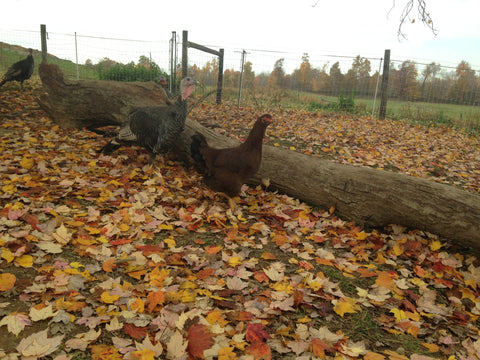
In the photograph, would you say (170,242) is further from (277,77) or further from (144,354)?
(277,77)

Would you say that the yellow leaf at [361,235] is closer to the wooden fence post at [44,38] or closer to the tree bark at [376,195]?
the tree bark at [376,195]

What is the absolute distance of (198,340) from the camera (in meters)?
1.85

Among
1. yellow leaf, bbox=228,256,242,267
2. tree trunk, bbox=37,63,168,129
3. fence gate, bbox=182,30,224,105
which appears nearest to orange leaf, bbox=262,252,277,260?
yellow leaf, bbox=228,256,242,267

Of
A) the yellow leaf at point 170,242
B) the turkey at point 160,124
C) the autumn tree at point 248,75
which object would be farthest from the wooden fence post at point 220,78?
the yellow leaf at point 170,242

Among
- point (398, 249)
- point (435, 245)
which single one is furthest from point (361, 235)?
point (435, 245)

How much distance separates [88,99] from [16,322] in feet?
16.4

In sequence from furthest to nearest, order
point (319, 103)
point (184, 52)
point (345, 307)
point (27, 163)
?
1. point (319, 103)
2. point (184, 52)
3. point (27, 163)
4. point (345, 307)

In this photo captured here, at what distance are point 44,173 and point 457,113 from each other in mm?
12462

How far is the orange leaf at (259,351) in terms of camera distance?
1.83 m

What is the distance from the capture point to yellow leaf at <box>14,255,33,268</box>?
2.42 metres

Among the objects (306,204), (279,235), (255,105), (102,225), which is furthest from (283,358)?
(255,105)

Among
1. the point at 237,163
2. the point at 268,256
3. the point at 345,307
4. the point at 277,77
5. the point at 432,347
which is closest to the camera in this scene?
the point at 432,347

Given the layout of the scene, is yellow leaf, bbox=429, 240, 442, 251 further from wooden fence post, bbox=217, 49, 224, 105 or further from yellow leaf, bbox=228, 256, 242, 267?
Answer: wooden fence post, bbox=217, 49, 224, 105

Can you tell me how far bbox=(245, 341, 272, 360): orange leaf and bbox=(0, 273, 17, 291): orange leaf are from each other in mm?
1662
